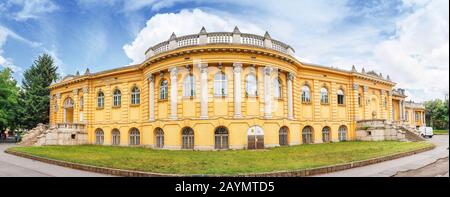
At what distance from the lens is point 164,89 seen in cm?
2583

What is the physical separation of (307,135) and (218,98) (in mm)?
11250

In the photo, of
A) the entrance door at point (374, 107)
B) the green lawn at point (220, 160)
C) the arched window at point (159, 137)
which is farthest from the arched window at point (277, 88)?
the entrance door at point (374, 107)

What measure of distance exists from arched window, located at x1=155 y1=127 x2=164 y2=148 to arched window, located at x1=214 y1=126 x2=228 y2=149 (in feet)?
17.2

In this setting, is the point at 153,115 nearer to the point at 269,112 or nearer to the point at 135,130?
the point at 135,130

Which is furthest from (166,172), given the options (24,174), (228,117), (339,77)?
(339,77)

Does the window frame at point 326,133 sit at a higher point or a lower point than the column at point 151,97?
lower

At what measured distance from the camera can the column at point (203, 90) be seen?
23062 millimetres

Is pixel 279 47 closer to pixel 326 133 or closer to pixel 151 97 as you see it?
pixel 326 133

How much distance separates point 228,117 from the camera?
22969 millimetres

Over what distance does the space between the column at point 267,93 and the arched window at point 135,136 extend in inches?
499

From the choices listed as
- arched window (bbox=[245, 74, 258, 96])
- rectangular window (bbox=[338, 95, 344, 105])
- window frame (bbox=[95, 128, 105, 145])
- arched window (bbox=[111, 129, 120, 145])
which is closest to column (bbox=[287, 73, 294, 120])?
arched window (bbox=[245, 74, 258, 96])

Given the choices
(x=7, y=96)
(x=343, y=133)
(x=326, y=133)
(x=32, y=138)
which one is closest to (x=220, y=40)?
(x=326, y=133)

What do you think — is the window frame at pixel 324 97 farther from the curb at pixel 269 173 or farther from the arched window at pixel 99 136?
the arched window at pixel 99 136

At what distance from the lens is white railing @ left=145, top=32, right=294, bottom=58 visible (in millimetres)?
23250
